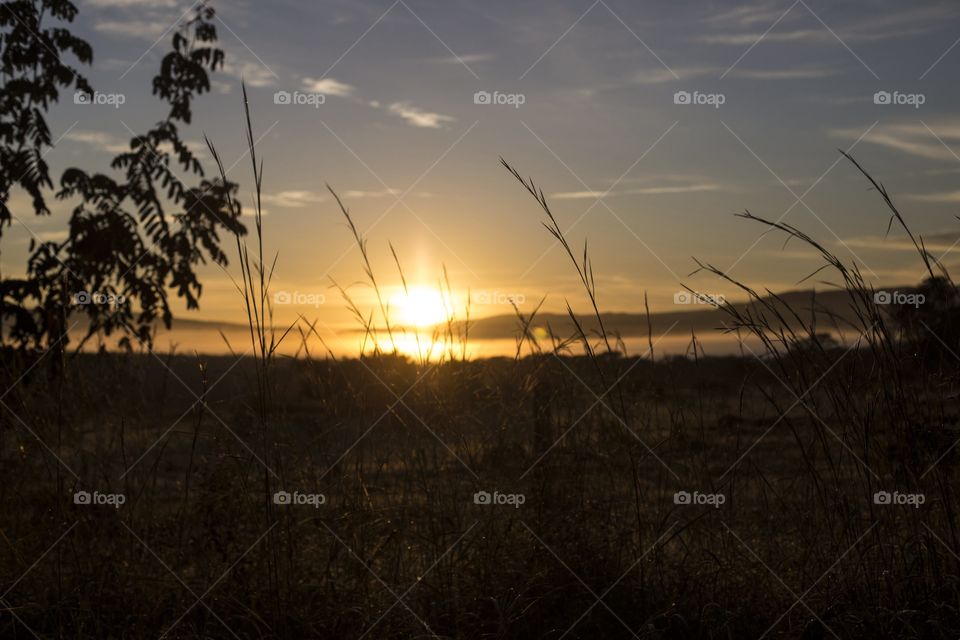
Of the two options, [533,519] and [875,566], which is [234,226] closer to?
[533,519]

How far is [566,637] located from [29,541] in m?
2.29

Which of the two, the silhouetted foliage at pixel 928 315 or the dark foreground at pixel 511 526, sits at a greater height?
the silhouetted foliage at pixel 928 315

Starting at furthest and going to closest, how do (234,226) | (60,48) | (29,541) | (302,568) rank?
(60,48) < (29,541) < (302,568) < (234,226)

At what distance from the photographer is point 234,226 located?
2.39 metres

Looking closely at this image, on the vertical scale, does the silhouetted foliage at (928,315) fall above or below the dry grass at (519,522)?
above

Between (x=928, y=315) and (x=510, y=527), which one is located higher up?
(x=928, y=315)

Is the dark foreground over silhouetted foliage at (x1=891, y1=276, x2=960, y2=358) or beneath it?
beneath

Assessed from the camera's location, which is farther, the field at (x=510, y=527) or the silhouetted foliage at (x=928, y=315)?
the silhouetted foliage at (x=928, y=315)

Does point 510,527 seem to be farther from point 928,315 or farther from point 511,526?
point 928,315

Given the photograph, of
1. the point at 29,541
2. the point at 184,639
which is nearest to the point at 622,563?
the point at 184,639

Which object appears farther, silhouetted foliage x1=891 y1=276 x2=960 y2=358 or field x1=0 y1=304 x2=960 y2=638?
silhouetted foliage x1=891 y1=276 x2=960 y2=358

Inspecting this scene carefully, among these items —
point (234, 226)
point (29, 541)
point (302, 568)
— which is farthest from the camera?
point (29, 541)

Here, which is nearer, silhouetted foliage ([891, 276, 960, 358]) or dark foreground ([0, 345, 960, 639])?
dark foreground ([0, 345, 960, 639])

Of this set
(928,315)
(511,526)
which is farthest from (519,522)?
(928,315)
